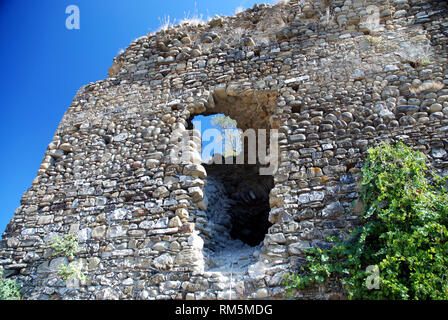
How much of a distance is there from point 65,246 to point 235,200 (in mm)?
3089

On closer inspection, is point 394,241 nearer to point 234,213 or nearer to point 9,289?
point 234,213

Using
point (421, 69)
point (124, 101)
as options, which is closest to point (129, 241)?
point (124, 101)

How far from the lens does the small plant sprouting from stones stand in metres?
4.22

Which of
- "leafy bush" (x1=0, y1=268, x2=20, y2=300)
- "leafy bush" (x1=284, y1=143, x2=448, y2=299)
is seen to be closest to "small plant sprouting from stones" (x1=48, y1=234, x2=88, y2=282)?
"leafy bush" (x1=0, y1=268, x2=20, y2=300)

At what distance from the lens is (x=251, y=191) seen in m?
6.50

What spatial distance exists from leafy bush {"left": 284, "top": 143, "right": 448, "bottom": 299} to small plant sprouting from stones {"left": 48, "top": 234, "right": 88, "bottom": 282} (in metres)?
2.77

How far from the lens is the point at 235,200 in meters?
6.28

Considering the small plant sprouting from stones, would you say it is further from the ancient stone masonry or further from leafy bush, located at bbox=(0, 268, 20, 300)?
leafy bush, located at bbox=(0, 268, 20, 300)

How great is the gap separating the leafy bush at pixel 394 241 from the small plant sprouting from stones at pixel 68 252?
9.08 ft

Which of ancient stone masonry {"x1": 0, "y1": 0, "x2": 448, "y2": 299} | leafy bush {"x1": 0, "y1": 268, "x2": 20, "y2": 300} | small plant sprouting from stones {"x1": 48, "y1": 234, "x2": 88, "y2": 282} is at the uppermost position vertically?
ancient stone masonry {"x1": 0, "y1": 0, "x2": 448, "y2": 299}

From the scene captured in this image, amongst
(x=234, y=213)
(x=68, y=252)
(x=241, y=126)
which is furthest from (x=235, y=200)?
(x=68, y=252)

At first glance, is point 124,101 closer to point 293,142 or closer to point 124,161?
point 124,161
